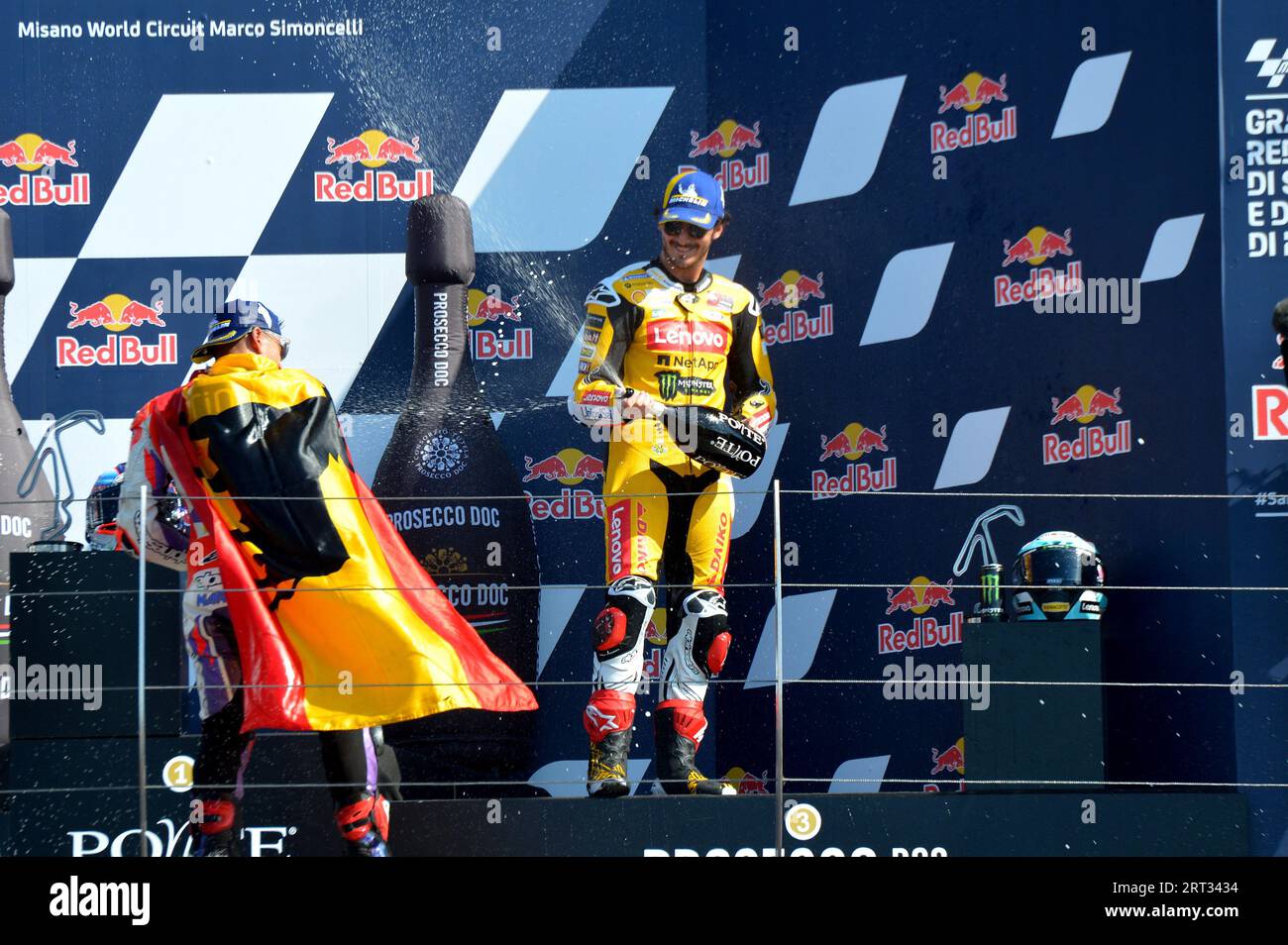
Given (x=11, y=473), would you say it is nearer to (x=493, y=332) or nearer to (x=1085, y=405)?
(x=493, y=332)

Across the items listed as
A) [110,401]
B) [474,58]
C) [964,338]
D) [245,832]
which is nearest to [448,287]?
[474,58]

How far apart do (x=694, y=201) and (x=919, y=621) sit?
6.07 feet

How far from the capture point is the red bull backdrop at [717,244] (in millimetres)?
6496

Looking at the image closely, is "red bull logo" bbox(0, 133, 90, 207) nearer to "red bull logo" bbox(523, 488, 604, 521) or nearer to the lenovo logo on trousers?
"red bull logo" bbox(523, 488, 604, 521)

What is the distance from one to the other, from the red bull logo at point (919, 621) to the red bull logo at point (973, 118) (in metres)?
1.64

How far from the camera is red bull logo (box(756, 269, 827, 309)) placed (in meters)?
7.04

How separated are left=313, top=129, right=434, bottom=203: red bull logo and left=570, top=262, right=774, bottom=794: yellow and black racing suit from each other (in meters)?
1.41

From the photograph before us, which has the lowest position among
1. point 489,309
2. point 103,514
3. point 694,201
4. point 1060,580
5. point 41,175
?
point 1060,580

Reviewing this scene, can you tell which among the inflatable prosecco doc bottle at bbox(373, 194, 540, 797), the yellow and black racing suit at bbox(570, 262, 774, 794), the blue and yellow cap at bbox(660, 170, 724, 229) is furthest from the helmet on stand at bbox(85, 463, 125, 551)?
the blue and yellow cap at bbox(660, 170, 724, 229)

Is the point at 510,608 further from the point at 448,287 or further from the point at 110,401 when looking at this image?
the point at 110,401

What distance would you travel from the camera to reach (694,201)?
6.11 metres

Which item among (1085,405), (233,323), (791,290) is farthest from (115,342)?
(1085,405)
